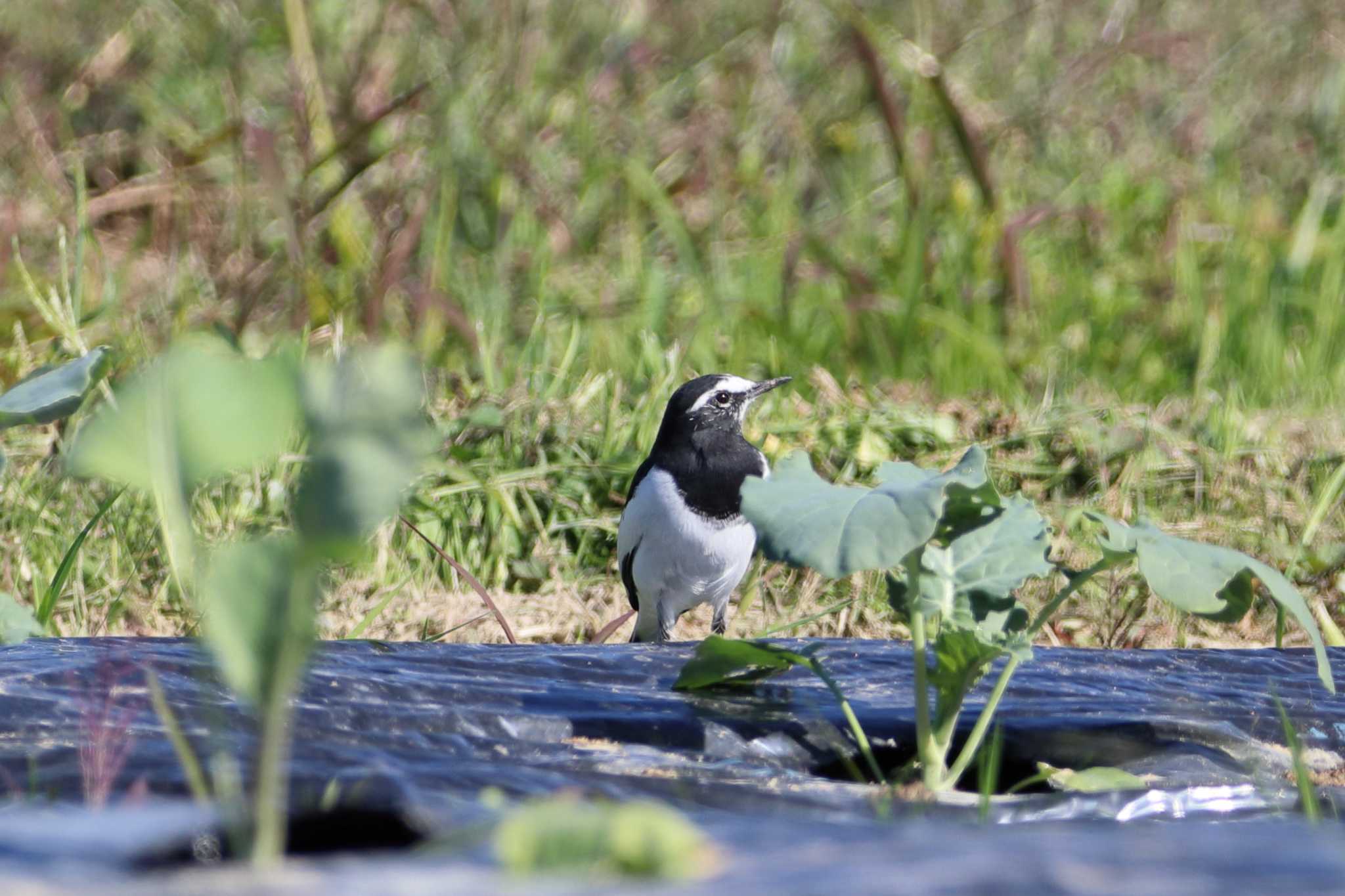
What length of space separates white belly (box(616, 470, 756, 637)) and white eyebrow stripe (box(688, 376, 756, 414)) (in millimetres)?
190

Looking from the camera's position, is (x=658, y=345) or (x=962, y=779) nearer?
(x=962, y=779)

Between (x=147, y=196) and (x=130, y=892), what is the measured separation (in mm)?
6124

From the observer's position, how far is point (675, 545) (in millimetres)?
3637

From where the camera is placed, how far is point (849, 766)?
6.53 ft

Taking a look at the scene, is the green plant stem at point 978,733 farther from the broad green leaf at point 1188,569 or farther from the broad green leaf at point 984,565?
the broad green leaf at point 1188,569

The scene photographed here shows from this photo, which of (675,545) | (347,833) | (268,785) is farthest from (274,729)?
(675,545)

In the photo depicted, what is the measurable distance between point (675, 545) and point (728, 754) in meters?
1.60

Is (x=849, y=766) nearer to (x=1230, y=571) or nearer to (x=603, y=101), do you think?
(x=1230, y=571)

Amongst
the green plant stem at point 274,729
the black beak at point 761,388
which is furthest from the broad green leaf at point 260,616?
the black beak at point 761,388

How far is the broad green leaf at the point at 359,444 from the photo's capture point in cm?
104

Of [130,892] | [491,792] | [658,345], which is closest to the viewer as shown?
[130,892]

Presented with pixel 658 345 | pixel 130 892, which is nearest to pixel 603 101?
pixel 658 345

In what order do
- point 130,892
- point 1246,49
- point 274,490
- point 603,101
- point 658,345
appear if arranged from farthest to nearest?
point 1246,49
point 603,101
point 658,345
point 274,490
point 130,892

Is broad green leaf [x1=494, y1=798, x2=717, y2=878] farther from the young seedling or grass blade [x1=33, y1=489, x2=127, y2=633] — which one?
grass blade [x1=33, y1=489, x2=127, y2=633]
